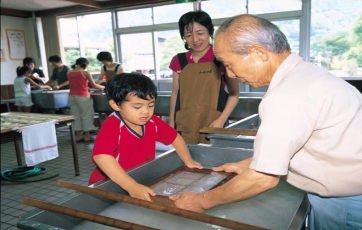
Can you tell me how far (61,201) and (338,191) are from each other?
0.83 metres

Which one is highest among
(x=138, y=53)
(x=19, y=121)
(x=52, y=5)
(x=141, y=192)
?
(x=52, y=5)

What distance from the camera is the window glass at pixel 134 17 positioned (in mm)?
7727

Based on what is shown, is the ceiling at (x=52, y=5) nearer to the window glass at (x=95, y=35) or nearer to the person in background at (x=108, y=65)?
the window glass at (x=95, y=35)

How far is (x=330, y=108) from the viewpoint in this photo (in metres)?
0.78

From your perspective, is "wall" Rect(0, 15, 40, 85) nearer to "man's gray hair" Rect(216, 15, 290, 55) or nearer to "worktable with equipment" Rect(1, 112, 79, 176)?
"worktable with equipment" Rect(1, 112, 79, 176)

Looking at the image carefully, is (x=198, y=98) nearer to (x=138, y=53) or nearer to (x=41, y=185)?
(x=41, y=185)

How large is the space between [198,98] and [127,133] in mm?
733

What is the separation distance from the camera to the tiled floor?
2.88 m

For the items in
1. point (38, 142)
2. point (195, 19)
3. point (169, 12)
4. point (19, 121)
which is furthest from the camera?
point (169, 12)

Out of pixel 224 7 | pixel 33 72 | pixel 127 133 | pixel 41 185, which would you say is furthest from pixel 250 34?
pixel 33 72

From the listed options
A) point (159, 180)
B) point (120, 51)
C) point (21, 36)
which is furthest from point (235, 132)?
point (21, 36)

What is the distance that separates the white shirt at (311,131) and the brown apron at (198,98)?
3.55ft

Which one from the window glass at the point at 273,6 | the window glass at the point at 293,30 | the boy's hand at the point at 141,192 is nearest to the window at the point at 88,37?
the window glass at the point at 273,6

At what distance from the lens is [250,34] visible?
0.80 m
